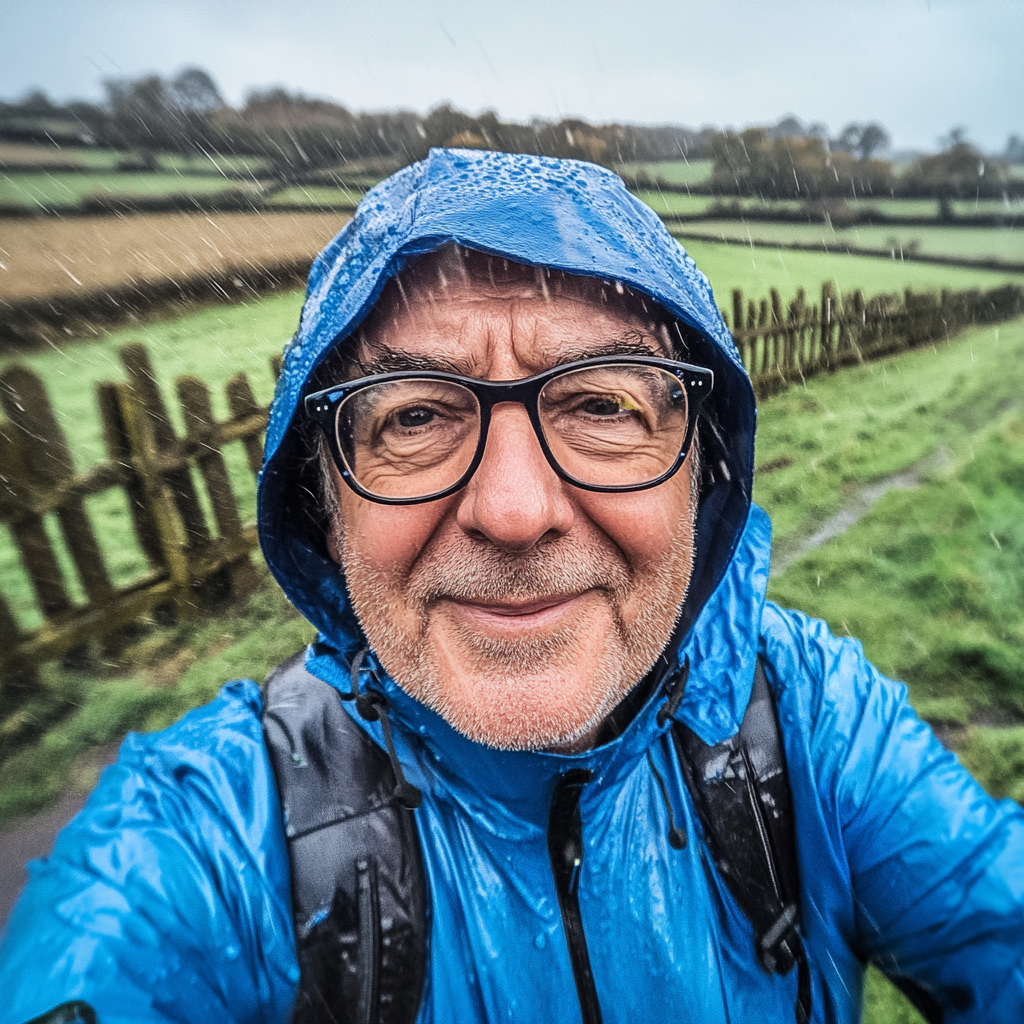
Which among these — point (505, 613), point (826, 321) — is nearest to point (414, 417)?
point (505, 613)

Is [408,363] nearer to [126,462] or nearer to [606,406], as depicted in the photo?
[606,406]

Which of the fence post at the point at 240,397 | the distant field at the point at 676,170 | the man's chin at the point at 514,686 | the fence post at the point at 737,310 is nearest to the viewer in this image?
the man's chin at the point at 514,686

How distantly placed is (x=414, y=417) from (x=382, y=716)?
68 cm

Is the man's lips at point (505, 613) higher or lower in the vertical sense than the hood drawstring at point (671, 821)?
higher

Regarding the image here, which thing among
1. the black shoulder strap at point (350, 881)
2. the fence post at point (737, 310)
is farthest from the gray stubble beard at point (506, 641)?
the fence post at point (737, 310)

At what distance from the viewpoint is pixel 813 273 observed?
515 inches

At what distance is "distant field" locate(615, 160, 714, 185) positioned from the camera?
645 centimetres

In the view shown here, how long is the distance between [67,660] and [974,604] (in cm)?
652

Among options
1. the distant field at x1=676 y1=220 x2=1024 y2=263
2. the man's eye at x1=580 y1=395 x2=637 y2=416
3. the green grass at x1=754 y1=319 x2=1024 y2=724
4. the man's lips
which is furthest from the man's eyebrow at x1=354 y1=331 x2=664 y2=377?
the distant field at x1=676 y1=220 x2=1024 y2=263

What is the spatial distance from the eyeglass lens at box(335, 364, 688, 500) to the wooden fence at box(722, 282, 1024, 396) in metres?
7.72

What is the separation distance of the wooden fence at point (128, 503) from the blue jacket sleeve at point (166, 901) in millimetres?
2795

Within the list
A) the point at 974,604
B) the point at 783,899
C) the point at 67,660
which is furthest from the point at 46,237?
the point at 974,604

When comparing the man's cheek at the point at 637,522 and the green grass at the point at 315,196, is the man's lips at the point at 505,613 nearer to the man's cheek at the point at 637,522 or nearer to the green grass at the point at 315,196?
the man's cheek at the point at 637,522

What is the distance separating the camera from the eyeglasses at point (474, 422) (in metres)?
1.31
